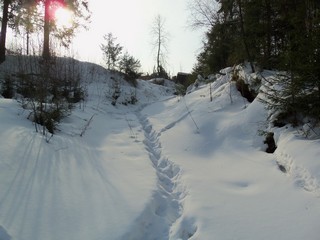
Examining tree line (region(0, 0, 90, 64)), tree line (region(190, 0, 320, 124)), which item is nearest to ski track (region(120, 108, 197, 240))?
tree line (region(190, 0, 320, 124))

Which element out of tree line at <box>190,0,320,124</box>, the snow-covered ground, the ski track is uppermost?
tree line at <box>190,0,320,124</box>

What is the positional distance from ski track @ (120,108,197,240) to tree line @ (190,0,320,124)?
2301mm

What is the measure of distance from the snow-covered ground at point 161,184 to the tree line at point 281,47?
54 cm

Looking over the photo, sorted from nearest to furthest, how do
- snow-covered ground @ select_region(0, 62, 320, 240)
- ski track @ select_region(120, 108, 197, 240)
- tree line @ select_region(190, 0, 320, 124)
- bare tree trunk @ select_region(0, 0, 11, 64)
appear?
snow-covered ground @ select_region(0, 62, 320, 240), ski track @ select_region(120, 108, 197, 240), tree line @ select_region(190, 0, 320, 124), bare tree trunk @ select_region(0, 0, 11, 64)

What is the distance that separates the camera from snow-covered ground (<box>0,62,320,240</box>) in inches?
125

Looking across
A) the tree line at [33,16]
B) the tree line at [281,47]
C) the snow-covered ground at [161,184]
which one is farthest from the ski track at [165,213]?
the tree line at [33,16]

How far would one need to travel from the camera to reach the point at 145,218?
3.57 meters

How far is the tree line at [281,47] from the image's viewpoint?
4.98 m

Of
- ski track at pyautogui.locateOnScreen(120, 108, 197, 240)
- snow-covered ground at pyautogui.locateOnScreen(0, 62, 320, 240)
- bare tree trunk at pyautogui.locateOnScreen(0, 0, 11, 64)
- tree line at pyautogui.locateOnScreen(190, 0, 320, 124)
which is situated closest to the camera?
snow-covered ground at pyautogui.locateOnScreen(0, 62, 320, 240)

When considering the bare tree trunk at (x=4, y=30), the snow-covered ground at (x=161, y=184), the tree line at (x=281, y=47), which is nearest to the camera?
the snow-covered ground at (x=161, y=184)

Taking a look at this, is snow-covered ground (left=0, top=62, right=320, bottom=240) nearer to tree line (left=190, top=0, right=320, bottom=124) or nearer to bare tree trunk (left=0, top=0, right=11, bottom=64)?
tree line (left=190, top=0, right=320, bottom=124)

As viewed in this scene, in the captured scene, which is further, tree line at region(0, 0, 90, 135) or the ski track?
tree line at region(0, 0, 90, 135)

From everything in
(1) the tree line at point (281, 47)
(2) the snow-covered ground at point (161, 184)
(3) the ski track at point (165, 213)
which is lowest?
(3) the ski track at point (165, 213)

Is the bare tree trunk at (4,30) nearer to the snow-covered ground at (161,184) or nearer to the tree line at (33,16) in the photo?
the tree line at (33,16)
